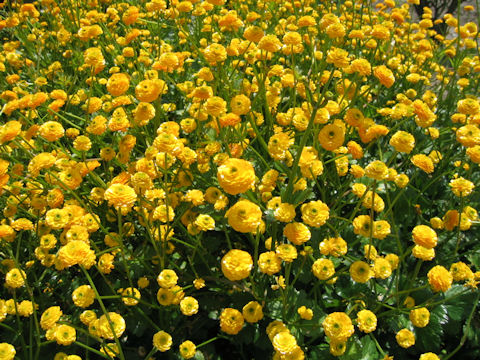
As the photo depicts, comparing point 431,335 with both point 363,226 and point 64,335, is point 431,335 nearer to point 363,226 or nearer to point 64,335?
point 363,226

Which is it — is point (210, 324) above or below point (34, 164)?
below

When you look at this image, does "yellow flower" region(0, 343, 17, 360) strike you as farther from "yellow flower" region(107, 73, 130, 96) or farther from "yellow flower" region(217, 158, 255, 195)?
"yellow flower" region(107, 73, 130, 96)

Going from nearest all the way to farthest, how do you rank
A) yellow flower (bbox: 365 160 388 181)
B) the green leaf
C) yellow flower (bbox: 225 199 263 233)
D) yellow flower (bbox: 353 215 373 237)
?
yellow flower (bbox: 225 199 263 233)
yellow flower (bbox: 365 160 388 181)
yellow flower (bbox: 353 215 373 237)
the green leaf

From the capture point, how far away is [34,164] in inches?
53.8

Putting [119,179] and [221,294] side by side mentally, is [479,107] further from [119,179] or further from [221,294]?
[119,179]

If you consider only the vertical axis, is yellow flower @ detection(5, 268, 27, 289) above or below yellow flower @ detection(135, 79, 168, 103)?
below

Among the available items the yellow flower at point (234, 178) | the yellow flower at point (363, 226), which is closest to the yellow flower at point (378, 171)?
the yellow flower at point (363, 226)

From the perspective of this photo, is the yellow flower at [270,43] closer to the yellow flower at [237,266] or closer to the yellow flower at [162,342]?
the yellow flower at [237,266]

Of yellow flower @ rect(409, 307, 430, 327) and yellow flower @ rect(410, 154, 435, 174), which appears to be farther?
yellow flower @ rect(410, 154, 435, 174)

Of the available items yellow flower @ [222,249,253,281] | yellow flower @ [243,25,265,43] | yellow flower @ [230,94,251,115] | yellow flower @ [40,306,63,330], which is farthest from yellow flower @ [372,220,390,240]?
yellow flower @ [40,306,63,330]

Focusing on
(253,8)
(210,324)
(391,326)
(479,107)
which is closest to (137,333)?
(210,324)

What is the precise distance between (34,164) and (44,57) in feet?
7.64

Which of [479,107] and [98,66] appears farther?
[98,66]

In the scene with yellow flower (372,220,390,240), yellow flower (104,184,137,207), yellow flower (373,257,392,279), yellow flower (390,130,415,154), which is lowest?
yellow flower (373,257,392,279)
